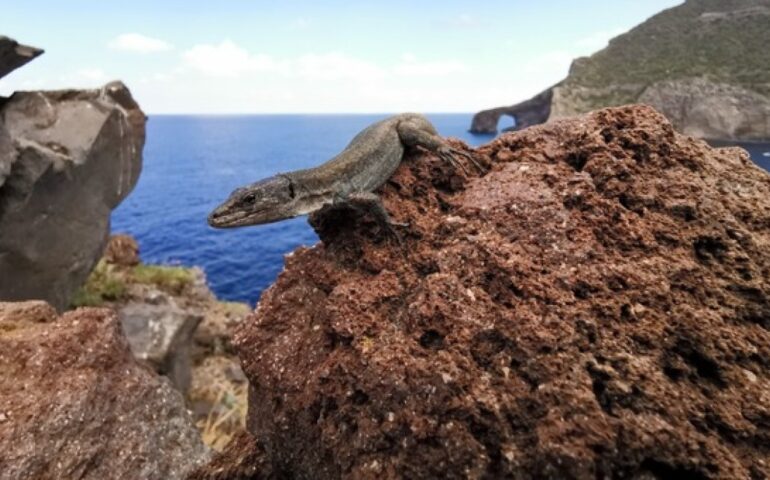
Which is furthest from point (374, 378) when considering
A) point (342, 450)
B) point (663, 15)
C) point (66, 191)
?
point (663, 15)

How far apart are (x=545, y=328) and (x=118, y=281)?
13428mm

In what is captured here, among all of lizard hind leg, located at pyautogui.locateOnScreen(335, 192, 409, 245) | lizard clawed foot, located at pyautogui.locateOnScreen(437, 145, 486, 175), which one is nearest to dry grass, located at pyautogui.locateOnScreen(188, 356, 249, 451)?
lizard hind leg, located at pyautogui.locateOnScreen(335, 192, 409, 245)

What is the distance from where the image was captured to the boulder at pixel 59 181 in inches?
356

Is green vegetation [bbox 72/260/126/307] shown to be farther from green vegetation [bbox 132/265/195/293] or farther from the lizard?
the lizard

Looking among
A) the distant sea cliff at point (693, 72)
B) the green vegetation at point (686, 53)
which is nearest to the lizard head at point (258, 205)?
the distant sea cliff at point (693, 72)

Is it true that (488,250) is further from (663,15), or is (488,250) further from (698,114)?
(663,15)

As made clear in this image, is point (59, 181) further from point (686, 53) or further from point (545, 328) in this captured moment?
point (686, 53)

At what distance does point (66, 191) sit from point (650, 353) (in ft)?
34.6

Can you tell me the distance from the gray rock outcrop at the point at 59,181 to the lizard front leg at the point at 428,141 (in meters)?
7.70

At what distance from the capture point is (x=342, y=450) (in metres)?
2.44

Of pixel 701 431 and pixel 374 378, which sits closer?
pixel 701 431

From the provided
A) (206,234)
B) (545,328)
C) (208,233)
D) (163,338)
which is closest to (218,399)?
(163,338)

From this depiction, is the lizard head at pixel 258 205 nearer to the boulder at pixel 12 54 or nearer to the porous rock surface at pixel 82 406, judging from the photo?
the porous rock surface at pixel 82 406

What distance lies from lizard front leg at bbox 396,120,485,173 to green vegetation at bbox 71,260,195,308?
32.6 ft
